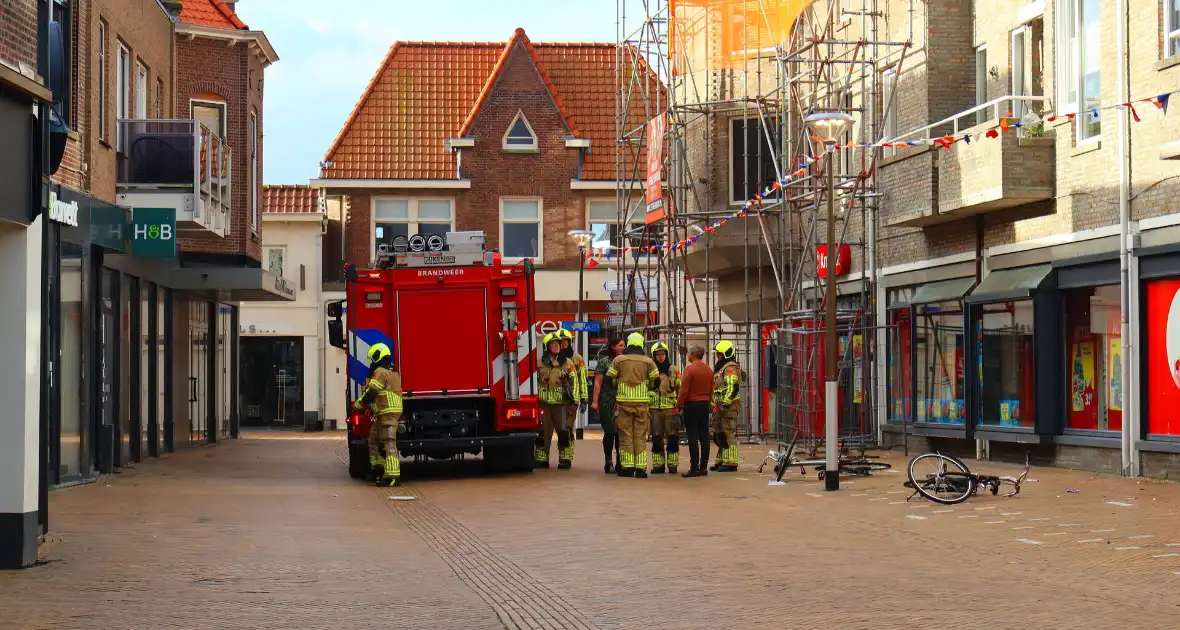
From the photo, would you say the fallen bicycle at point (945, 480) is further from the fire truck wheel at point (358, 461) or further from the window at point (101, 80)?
the window at point (101, 80)

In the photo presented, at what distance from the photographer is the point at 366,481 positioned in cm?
2042

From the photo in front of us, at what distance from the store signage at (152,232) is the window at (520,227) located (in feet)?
71.4

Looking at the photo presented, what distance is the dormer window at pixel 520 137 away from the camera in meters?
43.0

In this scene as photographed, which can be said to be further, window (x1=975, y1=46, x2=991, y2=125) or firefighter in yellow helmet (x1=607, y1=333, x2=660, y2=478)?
window (x1=975, y1=46, x2=991, y2=125)

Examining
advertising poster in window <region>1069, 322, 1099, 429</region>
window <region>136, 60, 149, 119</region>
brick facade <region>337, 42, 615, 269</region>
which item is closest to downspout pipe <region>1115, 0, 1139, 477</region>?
advertising poster in window <region>1069, 322, 1099, 429</region>

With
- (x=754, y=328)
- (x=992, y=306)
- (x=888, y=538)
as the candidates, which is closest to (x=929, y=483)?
(x=888, y=538)

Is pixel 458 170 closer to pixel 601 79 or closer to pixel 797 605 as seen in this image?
pixel 601 79

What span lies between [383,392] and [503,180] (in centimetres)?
2439

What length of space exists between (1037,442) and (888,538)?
9120 mm

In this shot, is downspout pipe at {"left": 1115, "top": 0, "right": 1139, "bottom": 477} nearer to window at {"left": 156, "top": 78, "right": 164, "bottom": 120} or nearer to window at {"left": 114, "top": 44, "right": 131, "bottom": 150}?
window at {"left": 114, "top": 44, "right": 131, "bottom": 150}

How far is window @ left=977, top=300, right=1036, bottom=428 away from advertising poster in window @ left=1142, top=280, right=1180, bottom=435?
106 inches

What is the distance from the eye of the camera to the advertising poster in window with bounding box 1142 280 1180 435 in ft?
60.7

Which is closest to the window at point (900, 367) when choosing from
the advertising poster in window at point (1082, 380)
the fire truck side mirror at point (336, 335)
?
the advertising poster in window at point (1082, 380)

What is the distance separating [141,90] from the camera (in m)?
25.4
